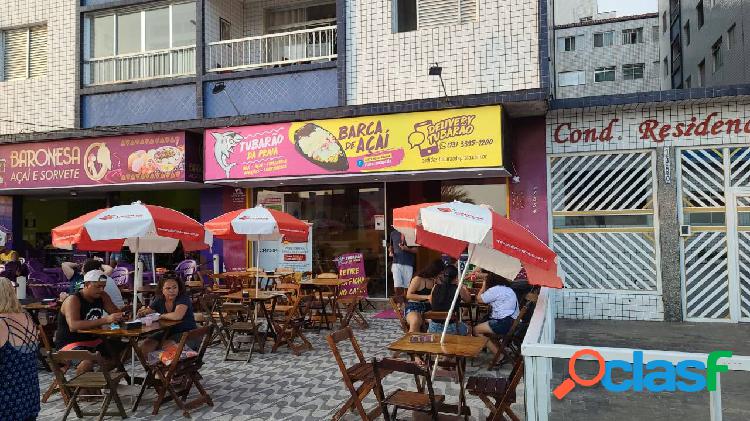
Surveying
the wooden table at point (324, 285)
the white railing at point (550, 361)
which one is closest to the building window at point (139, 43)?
the wooden table at point (324, 285)

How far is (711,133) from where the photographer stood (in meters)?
10.0

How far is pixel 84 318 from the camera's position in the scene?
6113 mm

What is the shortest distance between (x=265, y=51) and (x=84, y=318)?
27.2 feet

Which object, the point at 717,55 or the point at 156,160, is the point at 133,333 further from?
the point at 717,55

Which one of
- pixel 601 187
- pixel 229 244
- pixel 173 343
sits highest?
pixel 601 187

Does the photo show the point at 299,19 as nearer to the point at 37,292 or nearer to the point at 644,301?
the point at 37,292

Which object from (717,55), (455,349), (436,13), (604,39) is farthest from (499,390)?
(604,39)

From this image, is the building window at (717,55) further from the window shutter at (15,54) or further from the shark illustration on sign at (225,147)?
the window shutter at (15,54)

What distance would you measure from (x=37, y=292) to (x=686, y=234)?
1312 centimetres

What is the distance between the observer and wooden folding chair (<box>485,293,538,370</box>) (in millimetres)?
6555

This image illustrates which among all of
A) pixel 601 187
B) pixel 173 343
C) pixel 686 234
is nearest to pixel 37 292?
pixel 173 343

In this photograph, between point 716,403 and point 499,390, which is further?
point 499,390

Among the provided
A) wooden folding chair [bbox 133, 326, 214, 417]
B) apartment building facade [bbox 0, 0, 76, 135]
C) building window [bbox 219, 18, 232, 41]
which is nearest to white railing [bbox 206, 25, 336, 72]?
building window [bbox 219, 18, 232, 41]

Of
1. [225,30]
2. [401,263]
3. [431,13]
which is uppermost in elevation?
[225,30]
